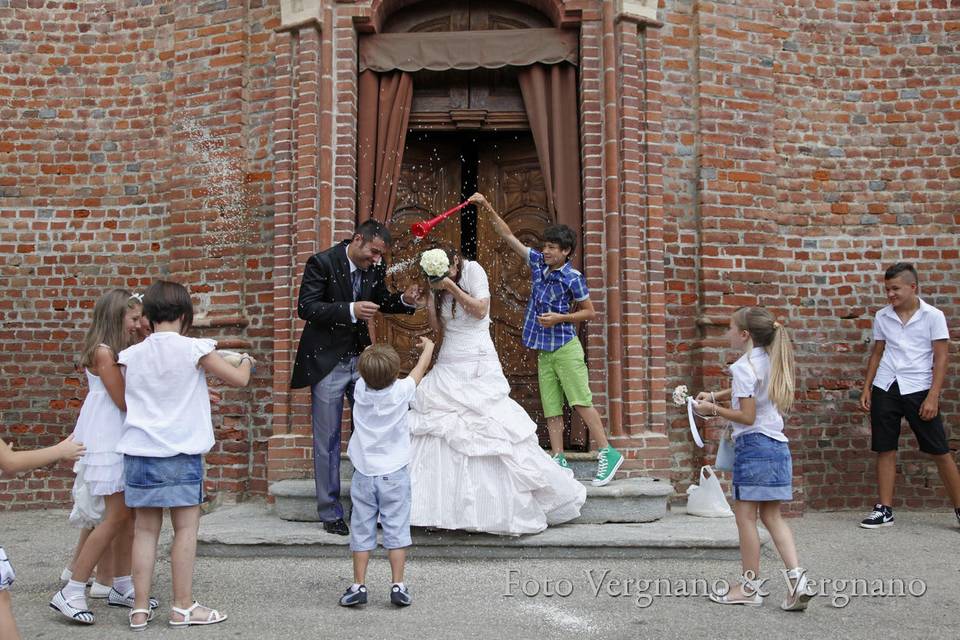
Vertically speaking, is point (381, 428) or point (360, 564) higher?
point (381, 428)

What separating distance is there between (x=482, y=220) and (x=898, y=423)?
3.84 meters

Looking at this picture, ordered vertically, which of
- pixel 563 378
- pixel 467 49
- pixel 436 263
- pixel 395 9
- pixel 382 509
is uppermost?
pixel 395 9

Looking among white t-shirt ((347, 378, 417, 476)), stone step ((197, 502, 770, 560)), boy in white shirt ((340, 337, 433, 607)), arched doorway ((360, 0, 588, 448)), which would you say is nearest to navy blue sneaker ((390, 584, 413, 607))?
boy in white shirt ((340, 337, 433, 607))

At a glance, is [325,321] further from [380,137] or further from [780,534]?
[780,534]

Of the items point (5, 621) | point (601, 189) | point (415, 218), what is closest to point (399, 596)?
point (5, 621)

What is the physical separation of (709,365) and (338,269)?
314cm

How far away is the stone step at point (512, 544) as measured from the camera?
507cm

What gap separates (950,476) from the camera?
619cm

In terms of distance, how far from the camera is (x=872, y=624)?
390cm

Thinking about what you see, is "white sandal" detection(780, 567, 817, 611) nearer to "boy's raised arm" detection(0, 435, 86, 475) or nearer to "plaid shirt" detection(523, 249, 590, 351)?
"plaid shirt" detection(523, 249, 590, 351)

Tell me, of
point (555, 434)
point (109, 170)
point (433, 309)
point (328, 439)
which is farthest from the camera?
point (109, 170)

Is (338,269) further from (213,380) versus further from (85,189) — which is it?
(85,189)

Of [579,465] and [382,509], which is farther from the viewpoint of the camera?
[579,465]

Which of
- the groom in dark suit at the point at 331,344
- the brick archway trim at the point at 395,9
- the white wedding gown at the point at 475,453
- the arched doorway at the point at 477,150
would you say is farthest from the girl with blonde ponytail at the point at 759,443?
the brick archway trim at the point at 395,9
